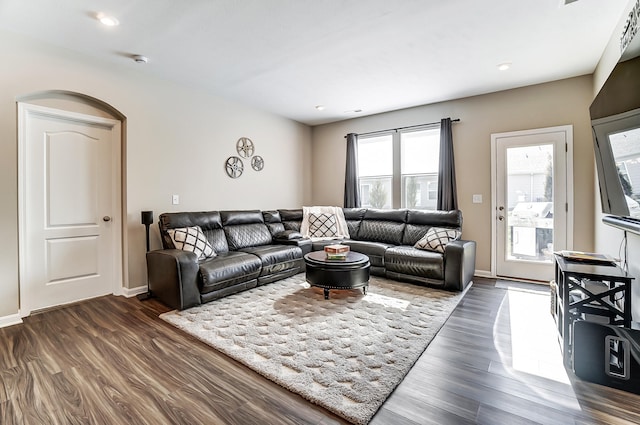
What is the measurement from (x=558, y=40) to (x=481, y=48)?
27.2 inches

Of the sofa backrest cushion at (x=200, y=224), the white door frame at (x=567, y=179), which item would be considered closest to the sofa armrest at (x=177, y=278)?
the sofa backrest cushion at (x=200, y=224)

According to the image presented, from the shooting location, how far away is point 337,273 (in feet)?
10.2

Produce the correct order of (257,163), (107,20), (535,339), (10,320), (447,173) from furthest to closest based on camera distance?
(257,163), (447,173), (10,320), (107,20), (535,339)

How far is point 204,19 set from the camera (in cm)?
246

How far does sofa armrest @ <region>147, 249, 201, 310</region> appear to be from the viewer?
9.37ft

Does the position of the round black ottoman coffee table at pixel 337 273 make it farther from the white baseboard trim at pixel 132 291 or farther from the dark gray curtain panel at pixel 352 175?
the dark gray curtain panel at pixel 352 175

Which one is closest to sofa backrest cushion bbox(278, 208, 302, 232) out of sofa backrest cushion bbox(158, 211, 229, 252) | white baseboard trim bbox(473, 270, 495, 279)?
sofa backrest cushion bbox(158, 211, 229, 252)

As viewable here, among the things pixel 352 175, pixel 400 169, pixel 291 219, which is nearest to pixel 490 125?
pixel 400 169

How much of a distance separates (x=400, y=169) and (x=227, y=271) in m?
3.40

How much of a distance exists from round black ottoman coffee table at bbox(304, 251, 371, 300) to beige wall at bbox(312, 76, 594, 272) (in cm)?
219

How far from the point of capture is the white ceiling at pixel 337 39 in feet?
7.58

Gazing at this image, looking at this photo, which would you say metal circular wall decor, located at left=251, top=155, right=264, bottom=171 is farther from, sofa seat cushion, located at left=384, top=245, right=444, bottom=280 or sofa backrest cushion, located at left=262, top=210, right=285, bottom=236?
sofa seat cushion, located at left=384, top=245, right=444, bottom=280

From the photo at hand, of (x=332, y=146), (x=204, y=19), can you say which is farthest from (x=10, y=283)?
(x=332, y=146)

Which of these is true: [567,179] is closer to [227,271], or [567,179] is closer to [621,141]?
[621,141]
